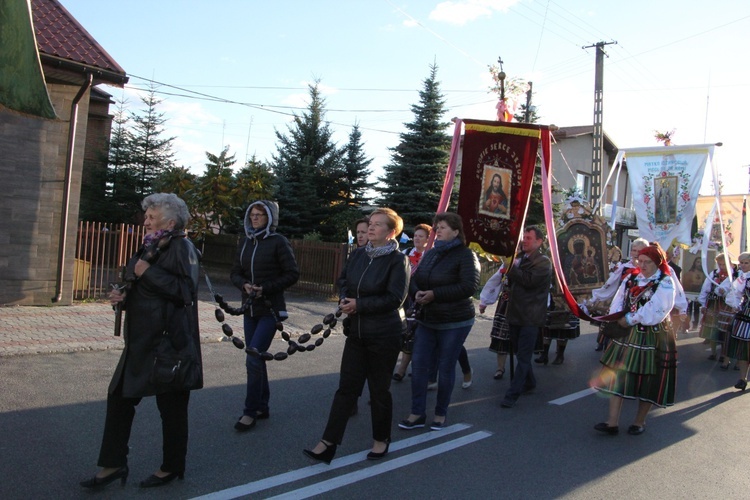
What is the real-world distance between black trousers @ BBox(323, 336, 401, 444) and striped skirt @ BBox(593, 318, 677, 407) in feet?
7.95

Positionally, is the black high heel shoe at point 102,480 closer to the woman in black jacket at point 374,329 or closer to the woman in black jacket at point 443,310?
the woman in black jacket at point 374,329

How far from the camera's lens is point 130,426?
3.80 m

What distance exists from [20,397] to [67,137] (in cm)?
702

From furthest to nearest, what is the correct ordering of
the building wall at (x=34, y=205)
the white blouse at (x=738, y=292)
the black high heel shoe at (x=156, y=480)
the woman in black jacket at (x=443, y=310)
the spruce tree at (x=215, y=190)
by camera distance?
1. the spruce tree at (x=215, y=190)
2. the building wall at (x=34, y=205)
3. the white blouse at (x=738, y=292)
4. the woman in black jacket at (x=443, y=310)
5. the black high heel shoe at (x=156, y=480)

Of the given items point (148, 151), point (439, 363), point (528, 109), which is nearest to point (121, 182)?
point (148, 151)

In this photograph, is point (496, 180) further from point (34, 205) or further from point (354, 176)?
point (354, 176)

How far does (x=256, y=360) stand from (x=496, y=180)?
3.50 meters

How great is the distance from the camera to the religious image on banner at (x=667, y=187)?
9.45 metres

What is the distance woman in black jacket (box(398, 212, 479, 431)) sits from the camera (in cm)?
543

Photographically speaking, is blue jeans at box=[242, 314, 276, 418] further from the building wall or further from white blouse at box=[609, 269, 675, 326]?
the building wall

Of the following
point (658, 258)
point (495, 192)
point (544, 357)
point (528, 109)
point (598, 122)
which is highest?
point (528, 109)

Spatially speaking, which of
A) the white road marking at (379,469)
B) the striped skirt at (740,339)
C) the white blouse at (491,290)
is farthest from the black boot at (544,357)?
the white road marking at (379,469)

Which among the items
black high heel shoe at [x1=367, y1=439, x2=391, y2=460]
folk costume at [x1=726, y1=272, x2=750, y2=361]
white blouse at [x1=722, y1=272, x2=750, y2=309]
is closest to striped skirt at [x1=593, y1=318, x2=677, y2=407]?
black high heel shoe at [x1=367, y1=439, x2=391, y2=460]

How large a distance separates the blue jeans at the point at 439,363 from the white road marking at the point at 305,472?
0.94ft
